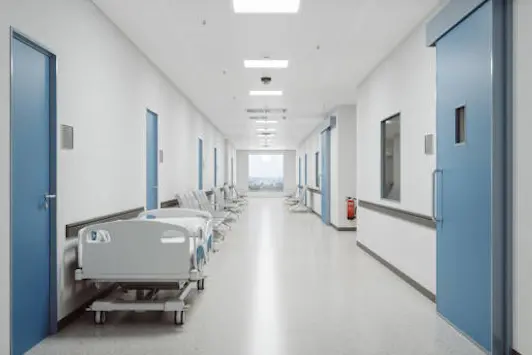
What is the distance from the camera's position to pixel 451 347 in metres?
3.59

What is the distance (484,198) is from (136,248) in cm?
286

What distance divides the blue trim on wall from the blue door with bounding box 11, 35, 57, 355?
3.40 meters

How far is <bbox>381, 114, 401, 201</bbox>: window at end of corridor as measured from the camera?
6.74m

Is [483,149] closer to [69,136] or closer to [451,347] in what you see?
[451,347]

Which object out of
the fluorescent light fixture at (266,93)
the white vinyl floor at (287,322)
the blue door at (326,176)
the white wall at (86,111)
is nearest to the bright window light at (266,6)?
the white wall at (86,111)

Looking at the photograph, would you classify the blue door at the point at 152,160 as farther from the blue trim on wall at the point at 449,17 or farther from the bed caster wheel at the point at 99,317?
the blue trim on wall at the point at 449,17

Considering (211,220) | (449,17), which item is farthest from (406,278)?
(449,17)

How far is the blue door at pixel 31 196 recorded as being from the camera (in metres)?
3.29

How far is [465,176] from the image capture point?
3.83 m

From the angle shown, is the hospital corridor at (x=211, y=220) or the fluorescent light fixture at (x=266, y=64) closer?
the hospital corridor at (x=211, y=220)

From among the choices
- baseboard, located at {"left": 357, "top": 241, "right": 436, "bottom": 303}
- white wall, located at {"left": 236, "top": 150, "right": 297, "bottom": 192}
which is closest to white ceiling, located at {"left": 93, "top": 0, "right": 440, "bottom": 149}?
baseboard, located at {"left": 357, "top": 241, "right": 436, "bottom": 303}

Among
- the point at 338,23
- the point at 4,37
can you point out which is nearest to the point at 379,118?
the point at 338,23

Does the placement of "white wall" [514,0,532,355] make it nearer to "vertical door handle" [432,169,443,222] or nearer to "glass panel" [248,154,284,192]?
"vertical door handle" [432,169,443,222]

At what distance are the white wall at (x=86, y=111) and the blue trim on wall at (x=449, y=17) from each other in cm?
334
